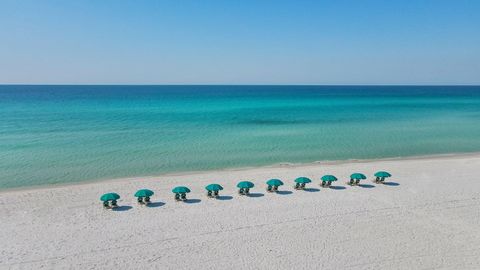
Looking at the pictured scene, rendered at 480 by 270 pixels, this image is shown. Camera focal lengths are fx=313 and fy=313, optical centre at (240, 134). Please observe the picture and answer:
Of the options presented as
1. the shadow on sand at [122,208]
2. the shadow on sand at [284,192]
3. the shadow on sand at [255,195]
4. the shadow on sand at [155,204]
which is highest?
the shadow on sand at [284,192]

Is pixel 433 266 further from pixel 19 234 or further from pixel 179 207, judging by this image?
pixel 19 234

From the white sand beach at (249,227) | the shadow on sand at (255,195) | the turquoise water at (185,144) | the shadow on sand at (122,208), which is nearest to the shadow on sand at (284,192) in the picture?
the white sand beach at (249,227)

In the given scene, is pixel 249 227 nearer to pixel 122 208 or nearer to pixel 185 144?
pixel 122 208

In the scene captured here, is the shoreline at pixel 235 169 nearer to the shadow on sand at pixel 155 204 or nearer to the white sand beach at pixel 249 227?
the white sand beach at pixel 249 227

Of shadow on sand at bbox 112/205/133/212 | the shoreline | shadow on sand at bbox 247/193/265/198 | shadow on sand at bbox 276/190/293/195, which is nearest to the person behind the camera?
shadow on sand at bbox 112/205/133/212

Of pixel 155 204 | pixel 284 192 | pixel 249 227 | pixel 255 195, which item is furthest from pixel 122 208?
pixel 284 192

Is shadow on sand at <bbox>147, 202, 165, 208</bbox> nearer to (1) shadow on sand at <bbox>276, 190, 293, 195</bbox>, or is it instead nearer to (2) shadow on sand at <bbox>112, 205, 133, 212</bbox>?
(2) shadow on sand at <bbox>112, 205, 133, 212</bbox>

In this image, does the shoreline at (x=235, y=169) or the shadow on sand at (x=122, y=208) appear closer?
the shadow on sand at (x=122, y=208)

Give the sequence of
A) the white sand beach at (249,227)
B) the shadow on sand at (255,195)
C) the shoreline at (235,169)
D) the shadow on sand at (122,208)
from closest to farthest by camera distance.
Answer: the white sand beach at (249,227)
the shadow on sand at (122,208)
the shadow on sand at (255,195)
the shoreline at (235,169)

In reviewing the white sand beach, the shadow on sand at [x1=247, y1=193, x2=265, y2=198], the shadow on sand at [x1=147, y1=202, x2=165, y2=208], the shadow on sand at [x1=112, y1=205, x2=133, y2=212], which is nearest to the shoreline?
the white sand beach
